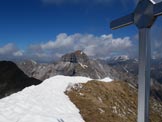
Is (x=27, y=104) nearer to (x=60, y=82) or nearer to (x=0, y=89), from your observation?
(x=60, y=82)

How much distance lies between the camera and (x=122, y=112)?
104 ft

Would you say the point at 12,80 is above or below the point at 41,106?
above

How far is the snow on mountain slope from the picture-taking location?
64.3 ft

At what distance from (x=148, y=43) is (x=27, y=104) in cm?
1747

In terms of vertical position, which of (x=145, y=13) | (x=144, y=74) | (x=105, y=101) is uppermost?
(x=145, y=13)

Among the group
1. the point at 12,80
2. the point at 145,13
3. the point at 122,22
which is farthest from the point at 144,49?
the point at 12,80

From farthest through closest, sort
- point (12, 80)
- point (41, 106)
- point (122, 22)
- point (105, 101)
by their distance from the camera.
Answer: point (12, 80)
point (105, 101)
point (41, 106)
point (122, 22)

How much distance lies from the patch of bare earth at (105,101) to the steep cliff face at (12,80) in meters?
115

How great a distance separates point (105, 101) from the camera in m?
31.6

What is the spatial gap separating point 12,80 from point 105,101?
147m

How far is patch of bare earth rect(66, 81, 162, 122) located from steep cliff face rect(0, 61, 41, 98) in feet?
376

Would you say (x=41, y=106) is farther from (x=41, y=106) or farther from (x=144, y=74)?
(x=144, y=74)

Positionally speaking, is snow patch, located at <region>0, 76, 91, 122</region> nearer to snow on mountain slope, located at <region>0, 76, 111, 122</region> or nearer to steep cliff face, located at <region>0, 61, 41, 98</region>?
snow on mountain slope, located at <region>0, 76, 111, 122</region>

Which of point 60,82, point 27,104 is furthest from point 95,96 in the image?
point 27,104
